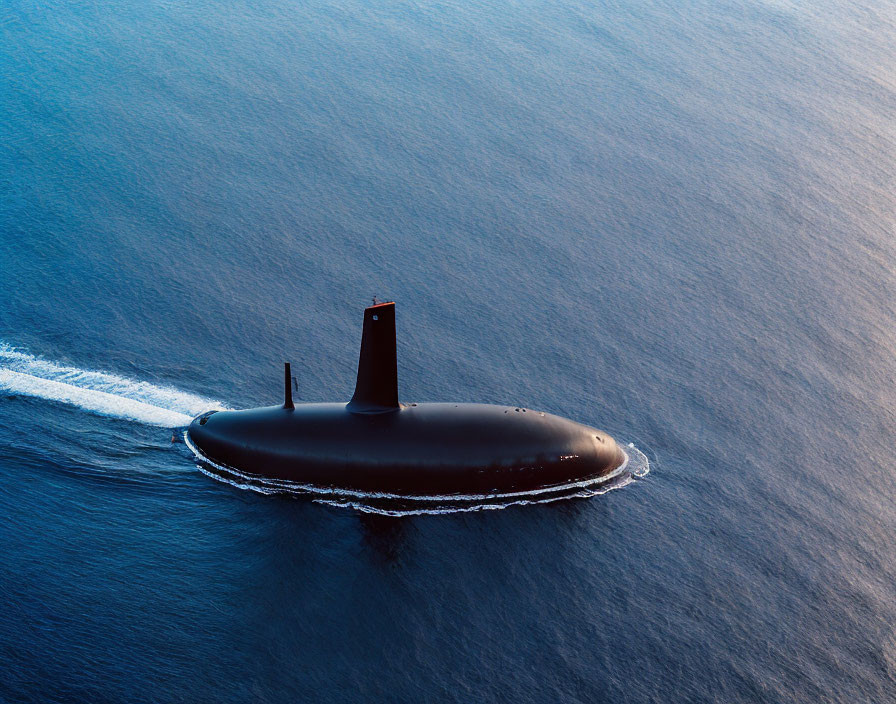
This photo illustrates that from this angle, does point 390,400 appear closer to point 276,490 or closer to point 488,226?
point 276,490

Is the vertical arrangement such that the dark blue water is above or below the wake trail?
above

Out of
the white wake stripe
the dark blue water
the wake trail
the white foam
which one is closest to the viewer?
the dark blue water

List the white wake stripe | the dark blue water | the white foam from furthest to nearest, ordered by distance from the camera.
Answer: the white wake stripe → the white foam → the dark blue water

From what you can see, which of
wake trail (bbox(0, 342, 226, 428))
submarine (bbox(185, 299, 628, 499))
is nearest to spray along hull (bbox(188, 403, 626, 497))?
submarine (bbox(185, 299, 628, 499))

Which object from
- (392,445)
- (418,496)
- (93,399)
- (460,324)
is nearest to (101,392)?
(93,399)

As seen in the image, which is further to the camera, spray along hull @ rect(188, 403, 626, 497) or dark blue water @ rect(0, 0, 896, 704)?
spray along hull @ rect(188, 403, 626, 497)

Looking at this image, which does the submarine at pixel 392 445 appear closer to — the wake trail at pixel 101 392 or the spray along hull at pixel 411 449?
the spray along hull at pixel 411 449

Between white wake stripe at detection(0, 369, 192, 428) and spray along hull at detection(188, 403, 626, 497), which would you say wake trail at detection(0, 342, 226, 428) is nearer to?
white wake stripe at detection(0, 369, 192, 428)

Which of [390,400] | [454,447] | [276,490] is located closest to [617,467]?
[454,447]
